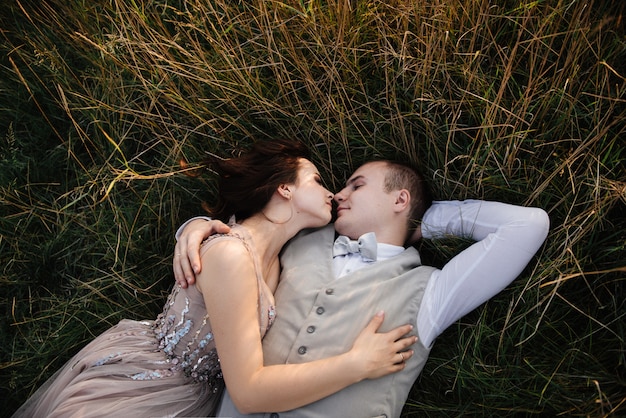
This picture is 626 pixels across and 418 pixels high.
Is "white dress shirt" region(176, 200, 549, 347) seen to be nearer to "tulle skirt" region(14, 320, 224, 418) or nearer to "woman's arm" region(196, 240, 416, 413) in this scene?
"woman's arm" region(196, 240, 416, 413)

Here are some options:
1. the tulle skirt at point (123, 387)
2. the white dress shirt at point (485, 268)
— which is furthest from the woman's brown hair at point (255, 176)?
the white dress shirt at point (485, 268)

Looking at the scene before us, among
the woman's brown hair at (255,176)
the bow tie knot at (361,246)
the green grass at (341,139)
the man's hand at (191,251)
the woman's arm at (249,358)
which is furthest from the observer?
the woman's brown hair at (255,176)

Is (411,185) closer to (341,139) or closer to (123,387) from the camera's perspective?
(341,139)

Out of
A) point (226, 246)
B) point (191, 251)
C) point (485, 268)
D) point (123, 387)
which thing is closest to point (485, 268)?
point (485, 268)

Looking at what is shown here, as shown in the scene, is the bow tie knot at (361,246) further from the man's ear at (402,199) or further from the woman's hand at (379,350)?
the woman's hand at (379,350)

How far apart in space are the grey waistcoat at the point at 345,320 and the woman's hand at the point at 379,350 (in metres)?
0.05

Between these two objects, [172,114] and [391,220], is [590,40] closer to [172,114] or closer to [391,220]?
[391,220]

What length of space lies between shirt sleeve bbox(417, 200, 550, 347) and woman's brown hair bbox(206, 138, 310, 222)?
1.03m

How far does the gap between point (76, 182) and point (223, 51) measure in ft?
4.72

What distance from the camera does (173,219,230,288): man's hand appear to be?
8.66 ft

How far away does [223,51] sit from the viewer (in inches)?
137

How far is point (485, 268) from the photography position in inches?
110

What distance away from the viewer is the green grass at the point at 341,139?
113 inches

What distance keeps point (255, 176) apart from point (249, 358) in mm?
1077
